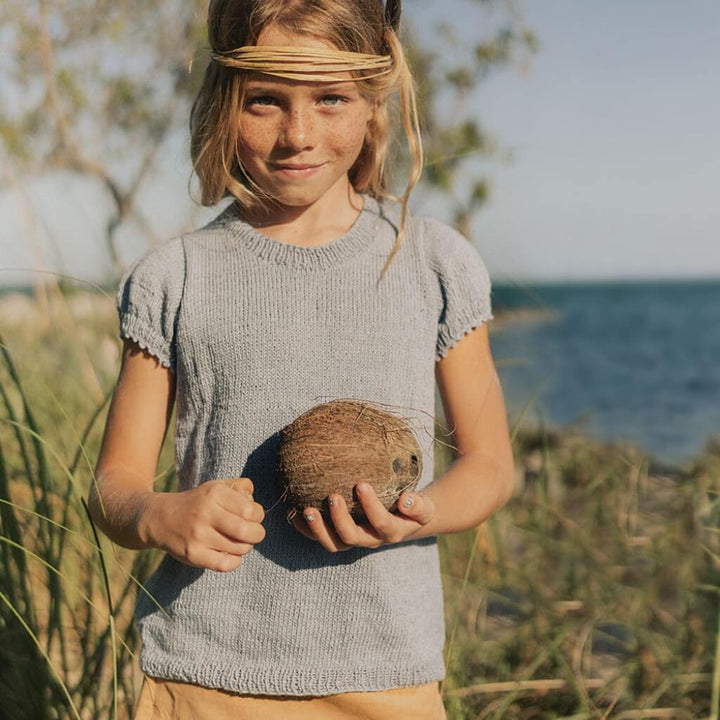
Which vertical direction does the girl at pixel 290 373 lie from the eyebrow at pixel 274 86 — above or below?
below

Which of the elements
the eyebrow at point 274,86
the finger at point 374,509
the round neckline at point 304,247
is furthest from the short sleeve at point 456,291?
the finger at point 374,509

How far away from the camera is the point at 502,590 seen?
13.1ft

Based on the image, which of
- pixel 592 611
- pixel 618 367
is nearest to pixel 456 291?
pixel 592 611

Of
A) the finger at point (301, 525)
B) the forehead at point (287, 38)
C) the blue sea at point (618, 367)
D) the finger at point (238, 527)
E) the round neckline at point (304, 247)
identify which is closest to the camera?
the finger at point (238, 527)

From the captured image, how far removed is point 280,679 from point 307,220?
870mm

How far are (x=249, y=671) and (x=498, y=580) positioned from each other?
2205mm

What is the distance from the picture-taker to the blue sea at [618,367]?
111 inches

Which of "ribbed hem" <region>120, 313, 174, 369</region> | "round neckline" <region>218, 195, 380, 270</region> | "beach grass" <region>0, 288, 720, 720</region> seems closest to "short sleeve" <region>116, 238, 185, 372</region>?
"ribbed hem" <region>120, 313, 174, 369</region>

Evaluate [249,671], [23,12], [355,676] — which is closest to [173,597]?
[249,671]

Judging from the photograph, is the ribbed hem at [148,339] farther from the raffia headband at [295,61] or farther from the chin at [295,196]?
the raffia headband at [295,61]

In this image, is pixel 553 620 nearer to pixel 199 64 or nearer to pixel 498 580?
pixel 498 580

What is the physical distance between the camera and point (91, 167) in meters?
5.14

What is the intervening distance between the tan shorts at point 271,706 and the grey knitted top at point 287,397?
3 centimetres

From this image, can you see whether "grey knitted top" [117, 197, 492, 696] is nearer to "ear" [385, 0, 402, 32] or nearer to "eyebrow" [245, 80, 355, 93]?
"eyebrow" [245, 80, 355, 93]
